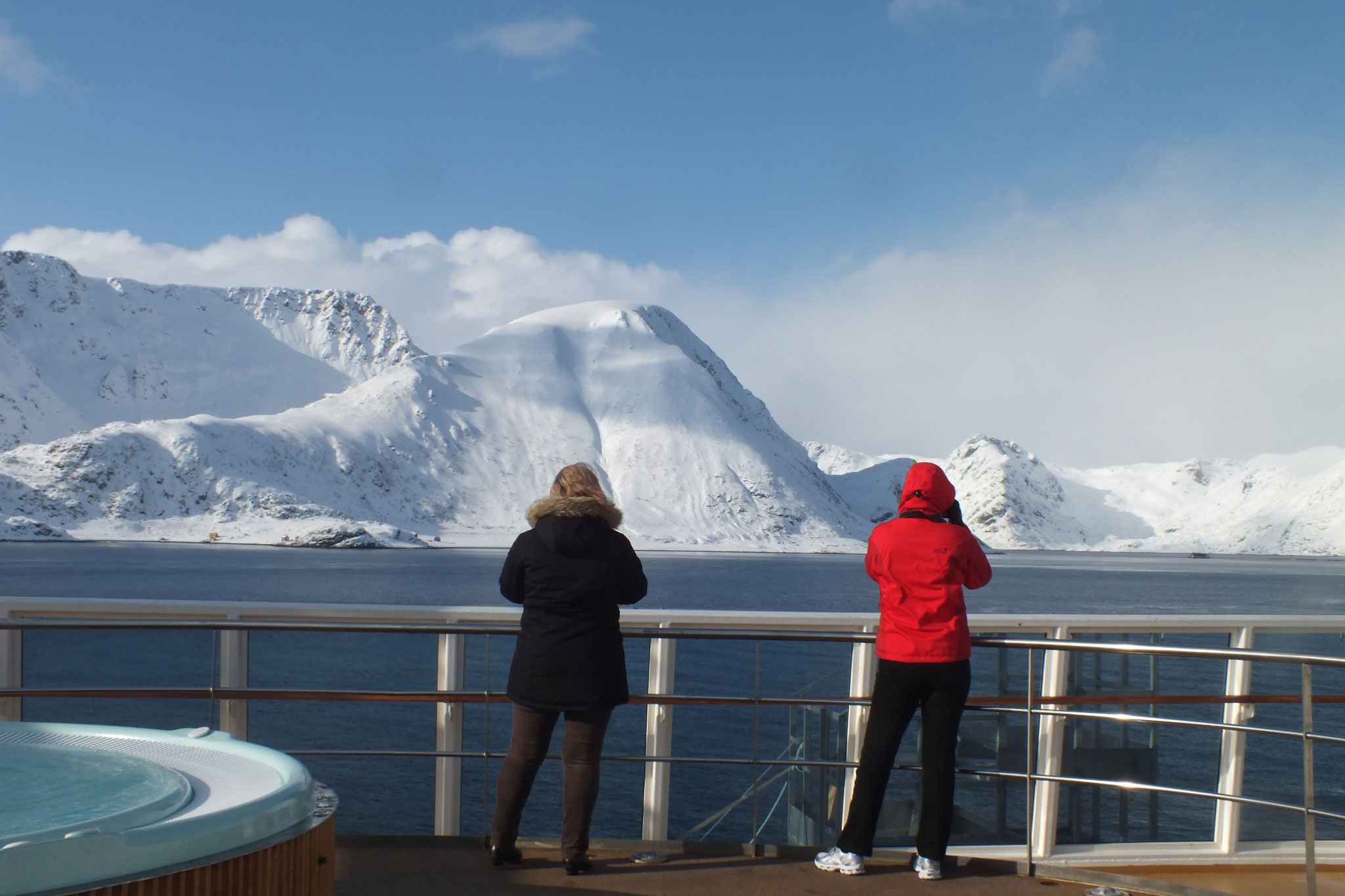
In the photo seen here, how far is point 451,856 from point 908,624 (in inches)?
85.8

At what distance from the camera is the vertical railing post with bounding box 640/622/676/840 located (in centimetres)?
496

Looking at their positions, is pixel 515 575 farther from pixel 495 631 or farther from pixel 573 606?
pixel 495 631

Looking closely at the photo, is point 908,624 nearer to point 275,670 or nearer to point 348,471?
point 275,670

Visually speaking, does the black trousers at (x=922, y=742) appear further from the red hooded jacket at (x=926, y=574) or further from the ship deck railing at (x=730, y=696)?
the ship deck railing at (x=730, y=696)

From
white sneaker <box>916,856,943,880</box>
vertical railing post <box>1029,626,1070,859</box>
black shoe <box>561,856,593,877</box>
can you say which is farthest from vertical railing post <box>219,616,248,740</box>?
vertical railing post <box>1029,626,1070,859</box>

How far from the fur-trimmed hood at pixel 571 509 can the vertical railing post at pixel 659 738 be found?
3.05ft

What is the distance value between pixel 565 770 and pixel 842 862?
122cm

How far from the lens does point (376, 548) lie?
148 meters

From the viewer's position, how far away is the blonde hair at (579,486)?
4309 millimetres

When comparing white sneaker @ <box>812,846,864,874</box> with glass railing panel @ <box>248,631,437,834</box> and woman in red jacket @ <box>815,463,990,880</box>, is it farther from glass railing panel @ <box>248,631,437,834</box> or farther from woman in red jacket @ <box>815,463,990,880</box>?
glass railing panel @ <box>248,631,437,834</box>

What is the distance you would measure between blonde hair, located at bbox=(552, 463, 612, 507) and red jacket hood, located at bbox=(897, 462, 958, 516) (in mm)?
1226

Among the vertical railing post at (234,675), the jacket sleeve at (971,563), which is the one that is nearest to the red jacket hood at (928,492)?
the jacket sleeve at (971,563)

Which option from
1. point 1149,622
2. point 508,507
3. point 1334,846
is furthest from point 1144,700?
point 508,507

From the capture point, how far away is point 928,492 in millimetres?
4273
